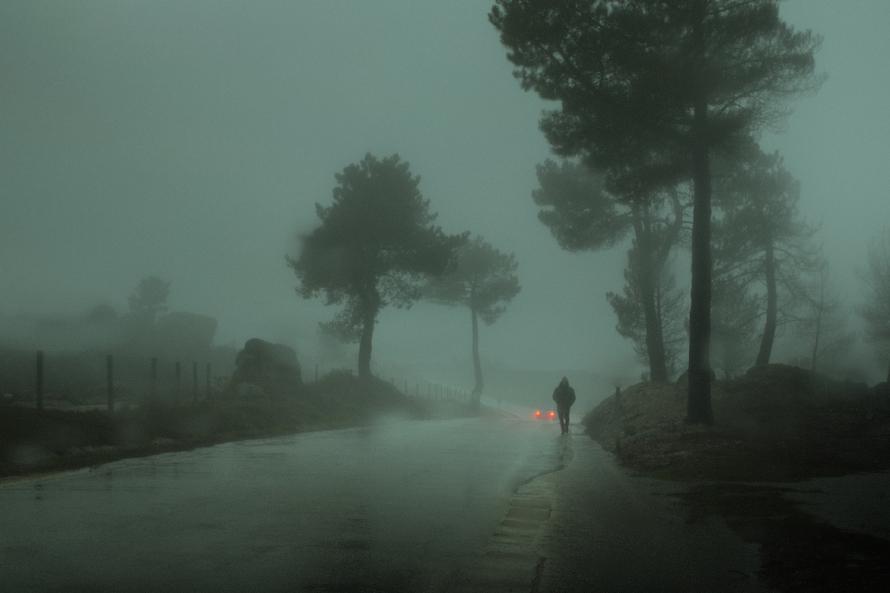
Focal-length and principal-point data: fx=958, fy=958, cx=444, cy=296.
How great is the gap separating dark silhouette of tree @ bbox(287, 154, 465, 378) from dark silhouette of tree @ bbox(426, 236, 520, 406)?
84.5ft

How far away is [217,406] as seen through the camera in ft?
88.9

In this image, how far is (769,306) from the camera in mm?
36750

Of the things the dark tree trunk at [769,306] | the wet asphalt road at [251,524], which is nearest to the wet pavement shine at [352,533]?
the wet asphalt road at [251,524]

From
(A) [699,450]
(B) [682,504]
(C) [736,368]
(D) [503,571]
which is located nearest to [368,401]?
(C) [736,368]

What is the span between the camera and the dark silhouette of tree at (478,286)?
7794 centimetres

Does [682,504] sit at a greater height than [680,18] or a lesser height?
lesser

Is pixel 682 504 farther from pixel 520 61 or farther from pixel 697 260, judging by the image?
pixel 520 61

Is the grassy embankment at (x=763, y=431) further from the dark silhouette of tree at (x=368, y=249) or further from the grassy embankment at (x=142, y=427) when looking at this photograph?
the dark silhouette of tree at (x=368, y=249)

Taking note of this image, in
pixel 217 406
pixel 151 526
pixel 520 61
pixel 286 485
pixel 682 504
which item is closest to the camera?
pixel 151 526

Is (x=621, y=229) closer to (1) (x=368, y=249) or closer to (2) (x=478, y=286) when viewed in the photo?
(1) (x=368, y=249)

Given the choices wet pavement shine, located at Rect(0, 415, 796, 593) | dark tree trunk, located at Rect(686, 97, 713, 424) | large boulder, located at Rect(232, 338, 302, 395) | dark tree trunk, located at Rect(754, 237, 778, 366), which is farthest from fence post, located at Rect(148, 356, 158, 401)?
dark tree trunk, located at Rect(754, 237, 778, 366)

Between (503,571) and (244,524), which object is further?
(244,524)

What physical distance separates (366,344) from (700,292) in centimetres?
3262

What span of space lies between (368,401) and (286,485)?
34.8 metres
